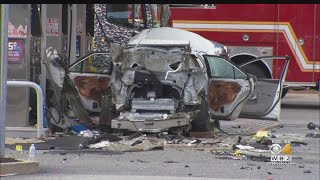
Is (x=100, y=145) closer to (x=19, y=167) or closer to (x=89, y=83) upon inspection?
(x=89, y=83)

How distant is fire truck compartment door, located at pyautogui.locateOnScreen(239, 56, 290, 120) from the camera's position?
11742 mm

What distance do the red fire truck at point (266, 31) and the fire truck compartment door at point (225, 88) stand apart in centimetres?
584

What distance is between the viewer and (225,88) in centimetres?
1141

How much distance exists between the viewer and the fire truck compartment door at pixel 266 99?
11.7 m

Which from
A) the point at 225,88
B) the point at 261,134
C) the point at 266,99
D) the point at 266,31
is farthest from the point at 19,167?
the point at 266,31

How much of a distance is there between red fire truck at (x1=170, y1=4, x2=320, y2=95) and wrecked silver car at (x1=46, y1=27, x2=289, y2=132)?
539 centimetres

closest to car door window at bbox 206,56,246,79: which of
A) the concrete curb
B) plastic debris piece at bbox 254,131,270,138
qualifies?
plastic debris piece at bbox 254,131,270,138

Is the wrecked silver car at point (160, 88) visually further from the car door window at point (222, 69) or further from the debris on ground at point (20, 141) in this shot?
the debris on ground at point (20, 141)

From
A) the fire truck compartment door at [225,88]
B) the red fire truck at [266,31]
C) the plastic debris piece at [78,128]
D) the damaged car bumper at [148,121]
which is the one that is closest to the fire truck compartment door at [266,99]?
the fire truck compartment door at [225,88]

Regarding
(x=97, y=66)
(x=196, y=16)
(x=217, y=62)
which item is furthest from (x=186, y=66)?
(x=196, y=16)

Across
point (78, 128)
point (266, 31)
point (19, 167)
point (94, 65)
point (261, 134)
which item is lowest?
point (261, 134)

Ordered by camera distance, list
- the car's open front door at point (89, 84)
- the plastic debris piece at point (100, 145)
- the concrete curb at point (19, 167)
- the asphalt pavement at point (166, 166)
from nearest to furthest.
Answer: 1. the concrete curb at point (19, 167)
2. the asphalt pavement at point (166, 166)
3. the plastic debris piece at point (100, 145)
4. the car's open front door at point (89, 84)

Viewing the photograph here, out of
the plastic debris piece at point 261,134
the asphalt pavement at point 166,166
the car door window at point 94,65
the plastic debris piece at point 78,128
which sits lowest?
the plastic debris piece at point 261,134

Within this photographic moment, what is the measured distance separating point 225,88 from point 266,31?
645 centimetres
